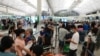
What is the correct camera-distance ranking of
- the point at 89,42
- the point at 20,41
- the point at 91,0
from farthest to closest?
the point at 91,0, the point at 89,42, the point at 20,41

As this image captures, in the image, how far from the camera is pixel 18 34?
6617 millimetres

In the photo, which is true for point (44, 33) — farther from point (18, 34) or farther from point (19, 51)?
point (19, 51)

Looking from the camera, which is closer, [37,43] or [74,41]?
[37,43]

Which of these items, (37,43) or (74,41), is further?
(74,41)

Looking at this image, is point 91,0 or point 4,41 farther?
point 91,0

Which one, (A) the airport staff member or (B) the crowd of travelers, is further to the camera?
(A) the airport staff member

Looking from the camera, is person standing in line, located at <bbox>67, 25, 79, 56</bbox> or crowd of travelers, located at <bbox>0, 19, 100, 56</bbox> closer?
crowd of travelers, located at <bbox>0, 19, 100, 56</bbox>

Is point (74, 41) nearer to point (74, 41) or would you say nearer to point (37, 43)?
point (74, 41)

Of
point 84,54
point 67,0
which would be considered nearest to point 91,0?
point 67,0

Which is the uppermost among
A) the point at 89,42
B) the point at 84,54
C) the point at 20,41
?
the point at 20,41

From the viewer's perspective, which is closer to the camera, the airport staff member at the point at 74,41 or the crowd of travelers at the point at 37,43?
the crowd of travelers at the point at 37,43

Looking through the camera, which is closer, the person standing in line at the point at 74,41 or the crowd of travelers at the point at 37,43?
the crowd of travelers at the point at 37,43

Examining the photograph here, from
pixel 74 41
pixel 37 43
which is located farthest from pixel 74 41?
pixel 37 43

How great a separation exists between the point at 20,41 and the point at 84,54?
15.8 feet
